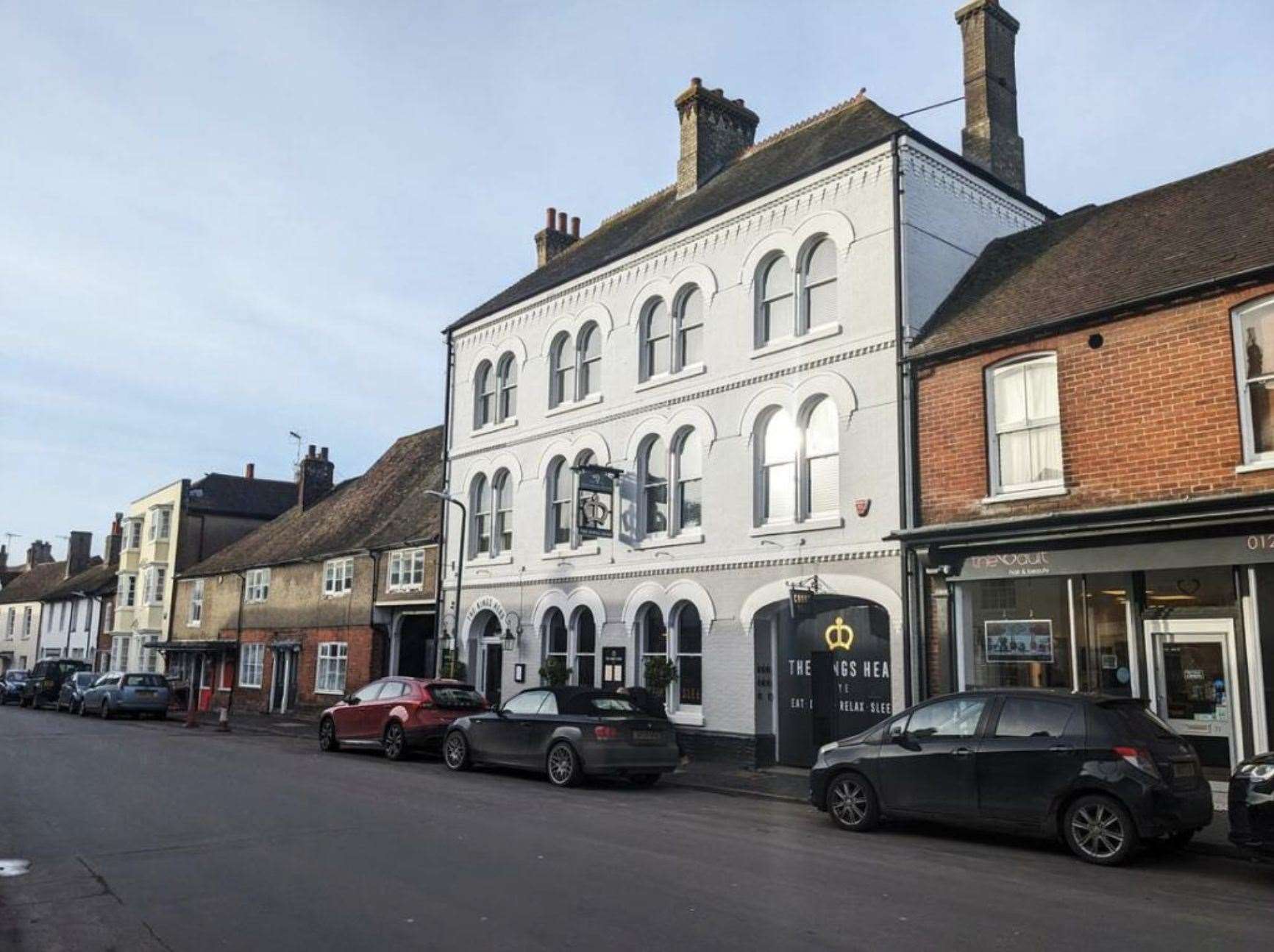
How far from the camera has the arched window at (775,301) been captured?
61.9 ft

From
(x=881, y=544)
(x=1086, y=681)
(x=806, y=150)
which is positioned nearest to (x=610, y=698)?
(x=881, y=544)

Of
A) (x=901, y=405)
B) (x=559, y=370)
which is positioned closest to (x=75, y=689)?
(x=559, y=370)

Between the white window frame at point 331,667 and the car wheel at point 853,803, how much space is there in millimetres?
21592

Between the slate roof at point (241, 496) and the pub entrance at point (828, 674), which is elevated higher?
the slate roof at point (241, 496)

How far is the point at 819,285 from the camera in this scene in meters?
18.4

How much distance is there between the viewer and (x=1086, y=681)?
13914 mm

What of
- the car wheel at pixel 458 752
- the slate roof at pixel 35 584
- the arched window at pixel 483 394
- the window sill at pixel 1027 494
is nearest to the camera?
the window sill at pixel 1027 494

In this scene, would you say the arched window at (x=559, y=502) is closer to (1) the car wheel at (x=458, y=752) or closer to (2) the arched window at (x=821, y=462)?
(1) the car wheel at (x=458, y=752)

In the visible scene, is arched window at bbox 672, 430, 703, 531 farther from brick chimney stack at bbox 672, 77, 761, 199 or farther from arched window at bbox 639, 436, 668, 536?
brick chimney stack at bbox 672, 77, 761, 199

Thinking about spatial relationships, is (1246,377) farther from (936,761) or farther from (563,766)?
(563,766)

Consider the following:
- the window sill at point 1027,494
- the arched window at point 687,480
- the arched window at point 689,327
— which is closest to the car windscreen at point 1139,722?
the window sill at point 1027,494

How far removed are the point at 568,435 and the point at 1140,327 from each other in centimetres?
1220

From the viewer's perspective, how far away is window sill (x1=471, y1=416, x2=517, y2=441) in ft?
81.7

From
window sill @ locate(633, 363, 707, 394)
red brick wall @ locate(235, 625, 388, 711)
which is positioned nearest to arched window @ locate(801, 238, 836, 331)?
window sill @ locate(633, 363, 707, 394)
